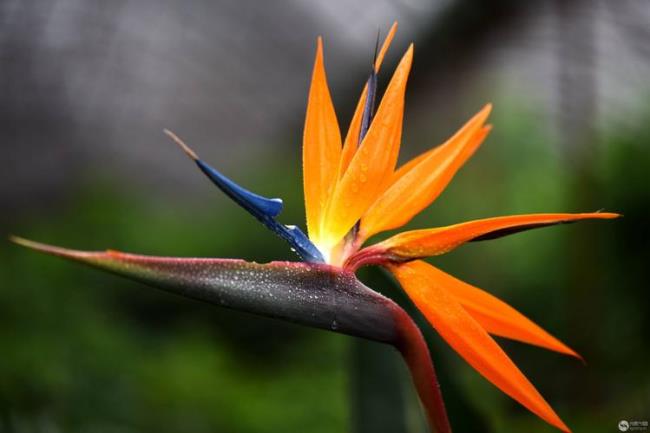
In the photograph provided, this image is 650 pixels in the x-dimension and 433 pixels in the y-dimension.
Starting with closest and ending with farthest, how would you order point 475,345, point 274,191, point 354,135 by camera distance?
point 475,345, point 354,135, point 274,191

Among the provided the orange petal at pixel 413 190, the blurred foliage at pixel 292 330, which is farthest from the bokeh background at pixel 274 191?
the orange petal at pixel 413 190

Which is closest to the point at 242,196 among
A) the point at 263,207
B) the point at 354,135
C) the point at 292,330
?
the point at 263,207

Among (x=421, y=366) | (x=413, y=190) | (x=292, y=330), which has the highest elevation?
(x=413, y=190)

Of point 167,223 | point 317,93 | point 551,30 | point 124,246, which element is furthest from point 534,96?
point 317,93

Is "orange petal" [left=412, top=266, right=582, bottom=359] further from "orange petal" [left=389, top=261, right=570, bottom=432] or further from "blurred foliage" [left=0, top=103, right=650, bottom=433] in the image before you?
"blurred foliage" [left=0, top=103, right=650, bottom=433]

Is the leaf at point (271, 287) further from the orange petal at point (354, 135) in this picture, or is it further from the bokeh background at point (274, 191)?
the bokeh background at point (274, 191)

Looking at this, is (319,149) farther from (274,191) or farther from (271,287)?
(274,191)
